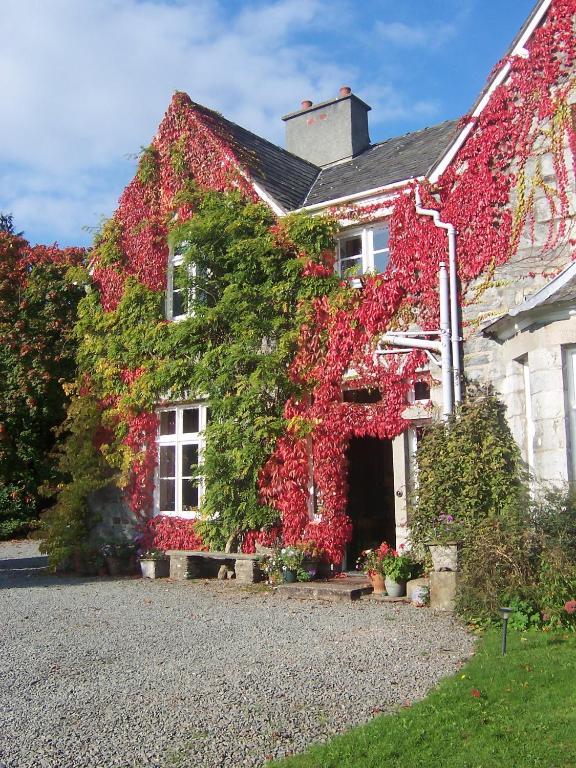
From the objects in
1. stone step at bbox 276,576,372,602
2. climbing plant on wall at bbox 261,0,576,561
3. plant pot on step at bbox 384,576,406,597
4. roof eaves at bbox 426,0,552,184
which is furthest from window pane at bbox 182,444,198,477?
roof eaves at bbox 426,0,552,184

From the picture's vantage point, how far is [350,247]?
12.3 m

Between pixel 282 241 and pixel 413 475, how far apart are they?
4322 mm

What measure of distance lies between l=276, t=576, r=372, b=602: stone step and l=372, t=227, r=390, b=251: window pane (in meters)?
5.01

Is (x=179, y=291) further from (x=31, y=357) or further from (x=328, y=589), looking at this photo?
(x=328, y=589)

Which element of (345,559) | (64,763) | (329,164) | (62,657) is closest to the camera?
(64,763)

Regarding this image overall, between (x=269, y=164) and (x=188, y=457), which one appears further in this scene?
(x=269, y=164)

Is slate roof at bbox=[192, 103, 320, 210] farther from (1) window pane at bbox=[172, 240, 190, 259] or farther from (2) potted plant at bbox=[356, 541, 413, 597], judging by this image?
(2) potted plant at bbox=[356, 541, 413, 597]

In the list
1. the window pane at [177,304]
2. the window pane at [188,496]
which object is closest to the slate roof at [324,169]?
the window pane at [177,304]

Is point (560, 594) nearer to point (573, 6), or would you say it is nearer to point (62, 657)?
point (62, 657)

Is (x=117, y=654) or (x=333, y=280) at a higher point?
(x=333, y=280)

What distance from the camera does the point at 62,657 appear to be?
7059mm

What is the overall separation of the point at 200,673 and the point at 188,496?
6941mm

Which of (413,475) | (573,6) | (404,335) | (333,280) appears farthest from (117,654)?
(573,6)

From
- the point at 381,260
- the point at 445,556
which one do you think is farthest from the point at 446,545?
the point at 381,260
